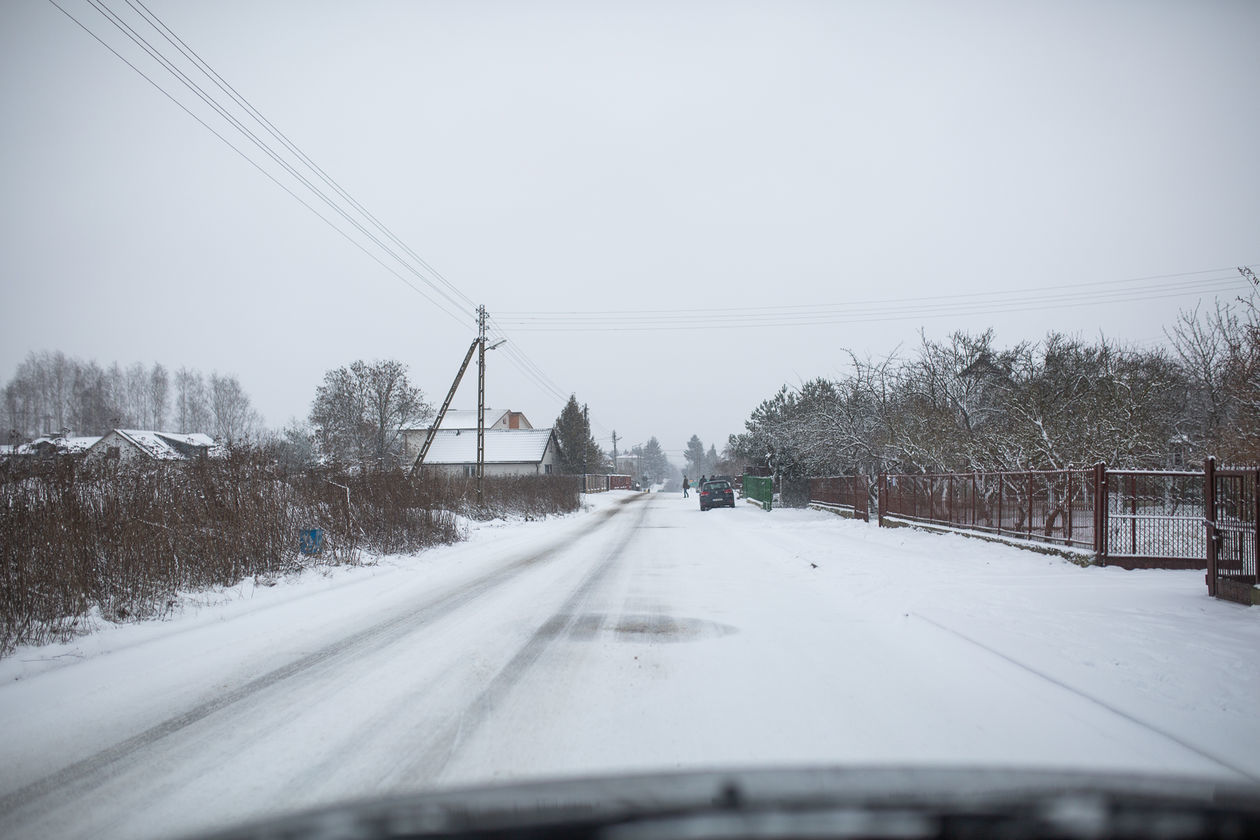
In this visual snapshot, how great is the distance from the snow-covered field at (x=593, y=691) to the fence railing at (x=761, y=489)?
24335 millimetres

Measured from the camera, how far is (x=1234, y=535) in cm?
788

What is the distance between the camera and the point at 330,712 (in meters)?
4.34

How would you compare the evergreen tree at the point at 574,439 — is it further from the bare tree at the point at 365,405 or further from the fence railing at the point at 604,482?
the bare tree at the point at 365,405

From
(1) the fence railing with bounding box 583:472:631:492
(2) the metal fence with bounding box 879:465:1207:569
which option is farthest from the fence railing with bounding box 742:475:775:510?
(1) the fence railing with bounding box 583:472:631:492

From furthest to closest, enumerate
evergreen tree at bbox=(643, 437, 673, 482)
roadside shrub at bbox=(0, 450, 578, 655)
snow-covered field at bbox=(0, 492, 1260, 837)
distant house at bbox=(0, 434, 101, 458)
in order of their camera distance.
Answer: evergreen tree at bbox=(643, 437, 673, 482) → distant house at bbox=(0, 434, 101, 458) → roadside shrub at bbox=(0, 450, 578, 655) → snow-covered field at bbox=(0, 492, 1260, 837)

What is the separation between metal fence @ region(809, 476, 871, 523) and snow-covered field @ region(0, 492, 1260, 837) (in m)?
13.5

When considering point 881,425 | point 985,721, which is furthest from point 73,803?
point 881,425

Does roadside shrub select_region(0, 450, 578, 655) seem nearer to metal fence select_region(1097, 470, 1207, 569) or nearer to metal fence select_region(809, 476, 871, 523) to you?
metal fence select_region(1097, 470, 1207, 569)

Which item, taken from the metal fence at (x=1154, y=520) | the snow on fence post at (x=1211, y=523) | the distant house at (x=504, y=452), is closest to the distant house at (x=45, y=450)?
the snow on fence post at (x=1211, y=523)

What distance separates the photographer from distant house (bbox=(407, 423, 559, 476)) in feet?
201

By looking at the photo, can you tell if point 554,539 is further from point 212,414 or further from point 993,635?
point 212,414

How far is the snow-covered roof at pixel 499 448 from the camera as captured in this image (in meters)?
61.9

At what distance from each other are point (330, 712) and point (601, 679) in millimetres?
1838

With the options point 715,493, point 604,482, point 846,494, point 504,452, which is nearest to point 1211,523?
point 846,494
